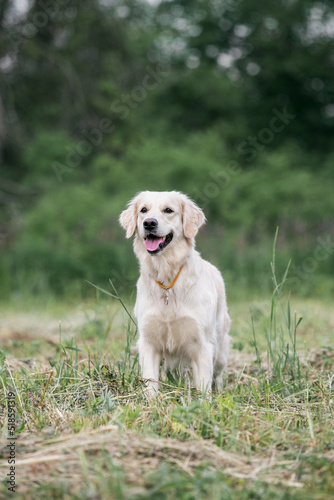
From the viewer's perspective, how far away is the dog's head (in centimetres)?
371

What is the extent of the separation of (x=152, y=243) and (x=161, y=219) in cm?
17

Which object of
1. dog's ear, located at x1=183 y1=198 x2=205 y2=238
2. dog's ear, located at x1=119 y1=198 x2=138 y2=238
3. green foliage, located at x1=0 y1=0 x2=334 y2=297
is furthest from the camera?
green foliage, located at x1=0 y1=0 x2=334 y2=297

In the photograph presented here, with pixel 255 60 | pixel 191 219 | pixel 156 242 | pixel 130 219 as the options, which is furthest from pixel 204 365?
pixel 255 60

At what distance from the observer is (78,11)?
50.3 feet

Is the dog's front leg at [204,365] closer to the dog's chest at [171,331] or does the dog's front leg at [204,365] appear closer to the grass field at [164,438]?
the dog's chest at [171,331]

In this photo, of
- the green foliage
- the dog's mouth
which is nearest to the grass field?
the dog's mouth

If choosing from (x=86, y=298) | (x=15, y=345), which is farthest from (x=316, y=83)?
(x=15, y=345)

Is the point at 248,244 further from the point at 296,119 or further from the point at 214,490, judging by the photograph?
the point at 214,490

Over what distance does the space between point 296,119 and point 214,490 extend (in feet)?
71.8

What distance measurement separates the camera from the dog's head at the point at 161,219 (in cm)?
371

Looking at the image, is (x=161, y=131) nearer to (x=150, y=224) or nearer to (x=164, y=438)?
(x=150, y=224)

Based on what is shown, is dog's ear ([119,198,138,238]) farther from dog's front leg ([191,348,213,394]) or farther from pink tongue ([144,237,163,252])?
dog's front leg ([191,348,213,394])

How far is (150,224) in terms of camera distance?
3680mm

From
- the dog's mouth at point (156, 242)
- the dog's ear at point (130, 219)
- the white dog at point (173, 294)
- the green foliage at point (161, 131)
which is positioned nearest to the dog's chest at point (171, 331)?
the white dog at point (173, 294)
